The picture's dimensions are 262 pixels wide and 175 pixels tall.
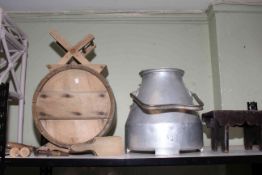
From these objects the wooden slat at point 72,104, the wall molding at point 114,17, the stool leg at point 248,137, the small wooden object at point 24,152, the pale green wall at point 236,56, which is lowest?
the small wooden object at point 24,152

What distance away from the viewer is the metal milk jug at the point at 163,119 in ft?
2.83

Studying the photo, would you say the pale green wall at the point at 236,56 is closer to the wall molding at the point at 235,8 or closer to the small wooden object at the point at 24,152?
the wall molding at the point at 235,8

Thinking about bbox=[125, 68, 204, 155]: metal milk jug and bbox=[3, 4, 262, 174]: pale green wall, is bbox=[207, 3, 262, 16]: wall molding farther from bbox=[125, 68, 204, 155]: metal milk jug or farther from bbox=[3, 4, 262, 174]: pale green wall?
bbox=[125, 68, 204, 155]: metal milk jug

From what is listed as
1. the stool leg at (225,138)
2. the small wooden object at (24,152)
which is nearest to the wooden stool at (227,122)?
the stool leg at (225,138)

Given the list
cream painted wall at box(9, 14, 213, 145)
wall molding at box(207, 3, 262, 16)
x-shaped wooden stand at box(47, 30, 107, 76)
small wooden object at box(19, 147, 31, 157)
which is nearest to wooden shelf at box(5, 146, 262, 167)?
small wooden object at box(19, 147, 31, 157)

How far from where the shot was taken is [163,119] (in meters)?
0.88

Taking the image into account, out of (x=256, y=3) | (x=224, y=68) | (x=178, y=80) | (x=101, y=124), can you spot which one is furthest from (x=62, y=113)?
(x=256, y=3)

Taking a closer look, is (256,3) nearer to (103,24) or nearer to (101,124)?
(103,24)

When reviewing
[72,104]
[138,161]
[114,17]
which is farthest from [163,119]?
[114,17]

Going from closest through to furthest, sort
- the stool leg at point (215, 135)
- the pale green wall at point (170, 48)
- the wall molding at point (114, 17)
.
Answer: the stool leg at point (215, 135) < the pale green wall at point (170, 48) < the wall molding at point (114, 17)

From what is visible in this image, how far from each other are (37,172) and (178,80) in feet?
2.33

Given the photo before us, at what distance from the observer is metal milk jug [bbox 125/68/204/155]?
862mm

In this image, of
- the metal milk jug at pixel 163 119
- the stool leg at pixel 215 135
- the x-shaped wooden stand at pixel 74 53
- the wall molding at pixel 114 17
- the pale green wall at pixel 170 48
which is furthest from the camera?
the wall molding at pixel 114 17

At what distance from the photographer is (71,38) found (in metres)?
1.33
